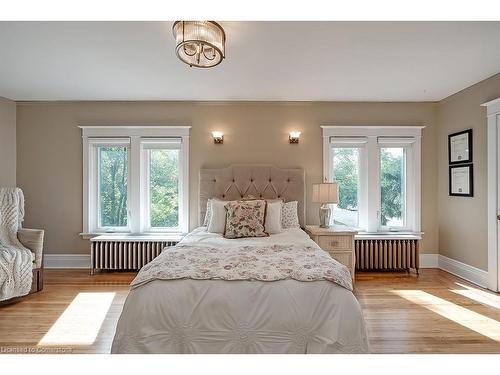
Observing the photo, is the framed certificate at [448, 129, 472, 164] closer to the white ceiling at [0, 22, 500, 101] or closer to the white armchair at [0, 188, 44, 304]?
the white ceiling at [0, 22, 500, 101]

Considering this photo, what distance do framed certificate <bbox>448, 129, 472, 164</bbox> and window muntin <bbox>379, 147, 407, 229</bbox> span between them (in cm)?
57

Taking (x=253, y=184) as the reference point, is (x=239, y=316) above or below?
below

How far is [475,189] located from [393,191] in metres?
0.96

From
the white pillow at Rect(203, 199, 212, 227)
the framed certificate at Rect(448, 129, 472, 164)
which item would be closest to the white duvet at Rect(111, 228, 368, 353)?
the white pillow at Rect(203, 199, 212, 227)

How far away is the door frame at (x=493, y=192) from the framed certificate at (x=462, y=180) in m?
0.26

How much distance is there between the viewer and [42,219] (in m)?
4.01

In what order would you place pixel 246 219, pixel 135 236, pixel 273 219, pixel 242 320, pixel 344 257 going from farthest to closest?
1. pixel 135 236
2. pixel 344 257
3. pixel 273 219
4. pixel 246 219
5. pixel 242 320

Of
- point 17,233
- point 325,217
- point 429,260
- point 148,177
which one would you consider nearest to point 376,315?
point 325,217

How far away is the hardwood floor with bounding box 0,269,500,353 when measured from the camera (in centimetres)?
207

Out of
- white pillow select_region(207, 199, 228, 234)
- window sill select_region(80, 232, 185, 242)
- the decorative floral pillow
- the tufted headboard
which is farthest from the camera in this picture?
the tufted headboard

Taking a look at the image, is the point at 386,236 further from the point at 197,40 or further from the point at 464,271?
the point at 197,40

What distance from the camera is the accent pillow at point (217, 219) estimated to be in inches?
127

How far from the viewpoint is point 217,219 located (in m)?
3.26

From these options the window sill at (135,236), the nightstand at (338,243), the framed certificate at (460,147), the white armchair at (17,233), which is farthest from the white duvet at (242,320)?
the framed certificate at (460,147)
